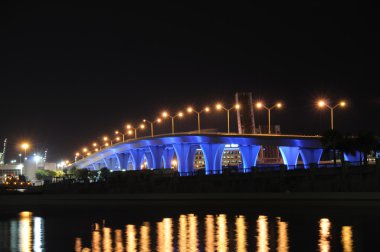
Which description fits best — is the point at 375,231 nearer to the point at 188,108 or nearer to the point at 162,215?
the point at 162,215

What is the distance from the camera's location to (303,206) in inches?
1492

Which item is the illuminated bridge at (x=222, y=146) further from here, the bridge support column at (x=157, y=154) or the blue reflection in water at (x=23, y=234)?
the blue reflection in water at (x=23, y=234)

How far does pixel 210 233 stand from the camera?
24625 millimetres

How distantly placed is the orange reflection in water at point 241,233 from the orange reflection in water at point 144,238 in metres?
3.23

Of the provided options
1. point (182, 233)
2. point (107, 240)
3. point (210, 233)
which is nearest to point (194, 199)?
point (182, 233)

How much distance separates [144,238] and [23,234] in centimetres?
631

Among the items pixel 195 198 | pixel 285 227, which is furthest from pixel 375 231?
pixel 195 198

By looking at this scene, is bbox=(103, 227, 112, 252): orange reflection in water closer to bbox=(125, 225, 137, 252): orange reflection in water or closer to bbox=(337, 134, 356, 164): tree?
bbox=(125, 225, 137, 252): orange reflection in water

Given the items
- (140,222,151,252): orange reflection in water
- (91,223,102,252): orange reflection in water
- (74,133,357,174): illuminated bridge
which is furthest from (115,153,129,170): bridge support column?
(91,223,102,252): orange reflection in water

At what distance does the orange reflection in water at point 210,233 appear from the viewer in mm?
20647

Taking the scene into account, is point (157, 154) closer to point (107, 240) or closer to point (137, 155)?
point (137, 155)

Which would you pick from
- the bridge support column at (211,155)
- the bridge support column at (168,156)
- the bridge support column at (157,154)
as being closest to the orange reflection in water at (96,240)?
the bridge support column at (211,155)

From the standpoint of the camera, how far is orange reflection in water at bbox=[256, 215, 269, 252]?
66.7 feet

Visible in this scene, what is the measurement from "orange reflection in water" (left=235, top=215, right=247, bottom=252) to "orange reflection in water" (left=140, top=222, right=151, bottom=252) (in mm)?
3230
